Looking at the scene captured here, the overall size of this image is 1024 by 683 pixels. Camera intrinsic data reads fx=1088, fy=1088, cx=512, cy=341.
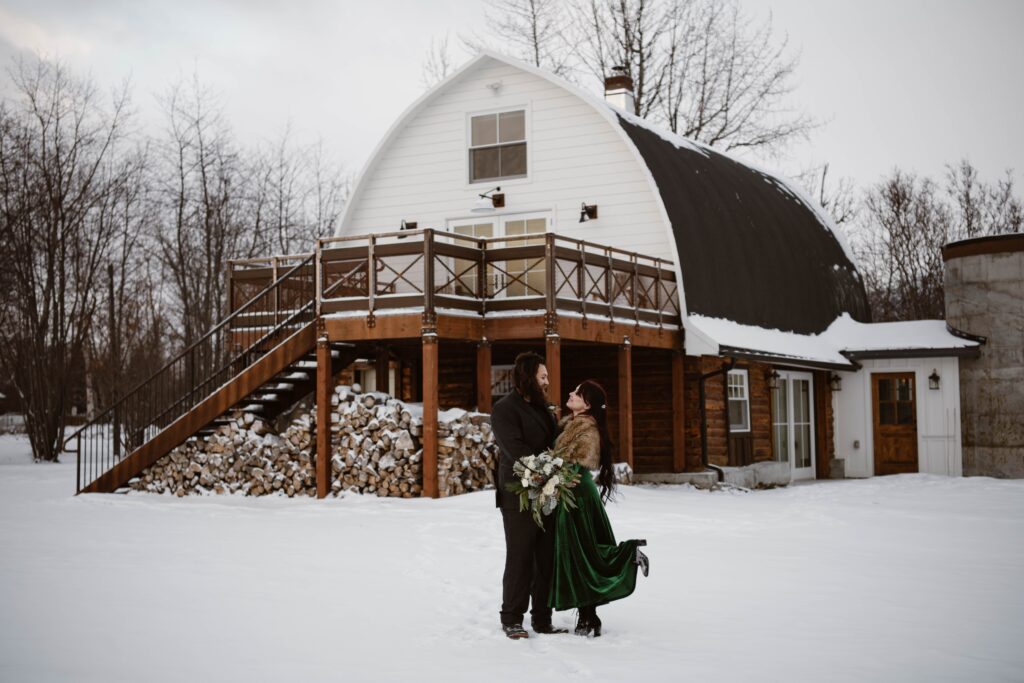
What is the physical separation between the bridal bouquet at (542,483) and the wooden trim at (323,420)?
A: 8.88 m

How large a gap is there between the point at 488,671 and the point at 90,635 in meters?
2.68

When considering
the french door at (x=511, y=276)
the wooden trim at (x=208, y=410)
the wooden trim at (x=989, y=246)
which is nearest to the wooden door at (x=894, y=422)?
the wooden trim at (x=989, y=246)

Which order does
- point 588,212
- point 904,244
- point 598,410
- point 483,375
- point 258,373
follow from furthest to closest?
1. point 904,244
2. point 588,212
3. point 258,373
4. point 483,375
5. point 598,410

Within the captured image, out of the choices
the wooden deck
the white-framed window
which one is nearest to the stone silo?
the white-framed window

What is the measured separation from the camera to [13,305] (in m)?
30.7

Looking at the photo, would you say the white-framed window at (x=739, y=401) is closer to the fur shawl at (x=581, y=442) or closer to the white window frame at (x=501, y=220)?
the white window frame at (x=501, y=220)

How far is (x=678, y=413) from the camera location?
18516mm

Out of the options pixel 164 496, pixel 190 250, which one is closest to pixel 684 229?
pixel 164 496

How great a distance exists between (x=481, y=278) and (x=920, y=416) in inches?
412

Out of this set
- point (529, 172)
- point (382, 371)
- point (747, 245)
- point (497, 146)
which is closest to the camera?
point (382, 371)

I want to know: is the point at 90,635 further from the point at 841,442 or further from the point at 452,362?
the point at 841,442

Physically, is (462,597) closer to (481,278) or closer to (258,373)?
(481,278)

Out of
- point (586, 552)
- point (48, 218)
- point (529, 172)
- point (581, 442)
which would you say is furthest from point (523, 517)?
point (48, 218)

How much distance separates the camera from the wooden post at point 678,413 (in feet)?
60.6
